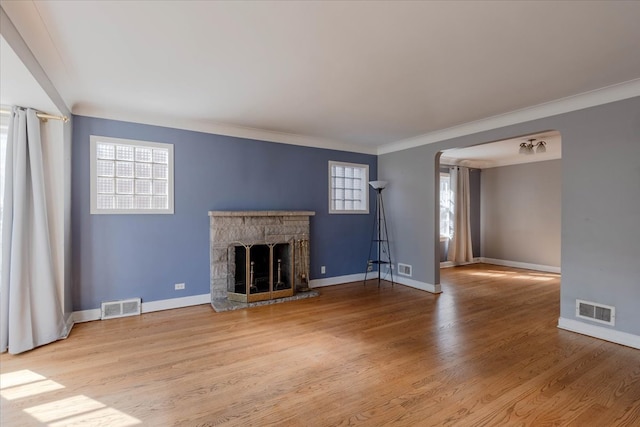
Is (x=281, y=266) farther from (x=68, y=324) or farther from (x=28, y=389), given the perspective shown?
(x=28, y=389)

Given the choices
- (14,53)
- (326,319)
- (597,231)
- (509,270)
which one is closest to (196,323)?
(326,319)

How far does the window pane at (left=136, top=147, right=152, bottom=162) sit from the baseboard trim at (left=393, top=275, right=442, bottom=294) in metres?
4.48

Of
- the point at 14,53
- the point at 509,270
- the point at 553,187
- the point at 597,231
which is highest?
the point at 14,53

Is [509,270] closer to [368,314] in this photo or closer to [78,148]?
[368,314]

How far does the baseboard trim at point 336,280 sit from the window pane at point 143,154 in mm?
3121

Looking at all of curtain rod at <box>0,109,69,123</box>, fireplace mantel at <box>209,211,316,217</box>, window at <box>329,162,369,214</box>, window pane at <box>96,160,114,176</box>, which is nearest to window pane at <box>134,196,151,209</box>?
window pane at <box>96,160,114,176</box>

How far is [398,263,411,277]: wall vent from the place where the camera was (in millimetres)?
5455

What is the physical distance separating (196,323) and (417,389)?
256cm

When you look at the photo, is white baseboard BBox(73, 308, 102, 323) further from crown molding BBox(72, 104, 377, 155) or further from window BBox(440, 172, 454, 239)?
window BBox(440, 172, 454, 239)

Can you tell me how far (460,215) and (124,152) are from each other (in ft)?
23.0

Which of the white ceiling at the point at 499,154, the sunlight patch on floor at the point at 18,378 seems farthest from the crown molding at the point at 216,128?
the sunlight patch on floor at the point at 18,378

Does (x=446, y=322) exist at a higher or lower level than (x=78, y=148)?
lower

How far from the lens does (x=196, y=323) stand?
360 cm

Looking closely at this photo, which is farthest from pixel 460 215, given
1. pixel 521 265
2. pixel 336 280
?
pixel 336 280
